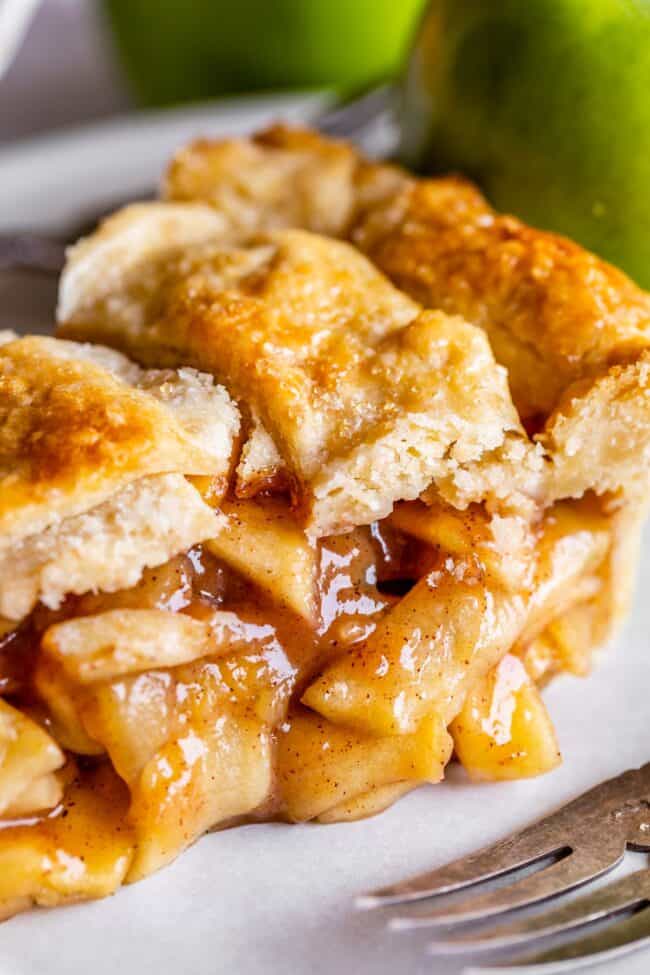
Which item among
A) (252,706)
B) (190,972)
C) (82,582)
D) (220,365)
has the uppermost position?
(220,365)

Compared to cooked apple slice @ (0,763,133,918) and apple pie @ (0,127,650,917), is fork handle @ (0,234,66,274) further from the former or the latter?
cooked apple slice @ (0,763,133,918)

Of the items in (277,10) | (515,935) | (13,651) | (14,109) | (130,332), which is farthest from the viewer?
(14,109)

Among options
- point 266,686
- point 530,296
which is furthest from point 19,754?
point 530,296

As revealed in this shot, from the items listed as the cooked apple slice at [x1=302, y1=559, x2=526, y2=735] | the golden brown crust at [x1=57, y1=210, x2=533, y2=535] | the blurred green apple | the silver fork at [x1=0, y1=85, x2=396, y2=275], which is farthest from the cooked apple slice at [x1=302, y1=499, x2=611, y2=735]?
the blurred green apple

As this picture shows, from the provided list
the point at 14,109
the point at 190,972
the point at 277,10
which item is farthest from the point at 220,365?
the point at 14,109

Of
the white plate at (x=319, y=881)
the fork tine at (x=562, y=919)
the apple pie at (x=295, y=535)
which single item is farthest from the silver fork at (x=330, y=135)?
the fork tine at (x=562, y=919)

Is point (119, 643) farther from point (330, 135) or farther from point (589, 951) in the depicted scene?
point (330, 135)

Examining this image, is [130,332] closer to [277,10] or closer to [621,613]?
[621,613]
